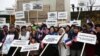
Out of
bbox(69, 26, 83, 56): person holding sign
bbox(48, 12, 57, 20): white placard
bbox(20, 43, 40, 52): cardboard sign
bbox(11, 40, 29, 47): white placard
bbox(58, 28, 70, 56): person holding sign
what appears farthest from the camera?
bbox(48, 12, 57, 20): white placard

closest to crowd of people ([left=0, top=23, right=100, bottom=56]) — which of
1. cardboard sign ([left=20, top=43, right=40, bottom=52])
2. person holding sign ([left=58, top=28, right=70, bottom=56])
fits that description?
person holding sign ([left=58, top=28, right=70, bottom=56])

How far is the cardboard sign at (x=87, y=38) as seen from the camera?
44.5 feet

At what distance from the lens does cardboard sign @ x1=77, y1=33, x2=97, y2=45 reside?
44.5 feet

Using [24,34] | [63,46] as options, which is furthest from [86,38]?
[24,34]

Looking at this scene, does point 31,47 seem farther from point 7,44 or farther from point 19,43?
point 7,44

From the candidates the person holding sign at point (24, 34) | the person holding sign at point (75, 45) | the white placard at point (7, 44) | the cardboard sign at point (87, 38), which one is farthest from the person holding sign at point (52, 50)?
the cardboard sign at point (87, 38)

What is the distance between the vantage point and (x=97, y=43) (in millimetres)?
13844

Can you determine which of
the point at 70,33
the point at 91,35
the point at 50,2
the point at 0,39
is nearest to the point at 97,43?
the point at 91,35

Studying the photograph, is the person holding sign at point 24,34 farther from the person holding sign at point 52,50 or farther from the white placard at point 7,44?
the person holding sign at point 52,50

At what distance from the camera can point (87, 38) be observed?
13.7 meters

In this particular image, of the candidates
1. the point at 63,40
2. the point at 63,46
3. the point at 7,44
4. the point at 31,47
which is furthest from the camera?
the point at 7,44

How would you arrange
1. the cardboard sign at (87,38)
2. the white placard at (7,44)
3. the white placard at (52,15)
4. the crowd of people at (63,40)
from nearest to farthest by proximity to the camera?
the cardboard sign at (87,38)
the crowd of people at (63,40)
the white placard at (7,44)
the white placard at (52,15)

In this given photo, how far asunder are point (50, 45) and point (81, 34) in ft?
6.38

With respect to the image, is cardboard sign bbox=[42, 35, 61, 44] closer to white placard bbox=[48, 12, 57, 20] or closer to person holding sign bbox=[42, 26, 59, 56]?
person holding sign bbox=[42, 26, 59, 56]
